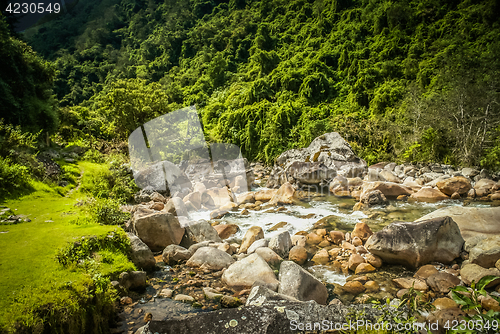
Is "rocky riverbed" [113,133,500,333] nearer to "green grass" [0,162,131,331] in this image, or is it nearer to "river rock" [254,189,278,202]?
"green grass" [0,162,131,331]

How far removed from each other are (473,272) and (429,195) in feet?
24.9

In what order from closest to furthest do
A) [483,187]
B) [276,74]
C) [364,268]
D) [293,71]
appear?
1. [364,268]
2. [483,187]
3. [293,71]
4. [276,74]

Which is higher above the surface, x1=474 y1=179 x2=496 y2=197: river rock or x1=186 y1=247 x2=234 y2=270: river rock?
x1=186 y1=247 x2=234 y2=270: river rock

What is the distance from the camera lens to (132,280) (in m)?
5.10

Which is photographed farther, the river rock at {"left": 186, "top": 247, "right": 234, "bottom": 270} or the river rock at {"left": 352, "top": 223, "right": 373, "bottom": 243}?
the river rock at {"left": 352, "top": 223, "right": 373, "bottom": 243}

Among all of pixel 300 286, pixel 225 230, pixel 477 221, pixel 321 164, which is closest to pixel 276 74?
pixel 321 164

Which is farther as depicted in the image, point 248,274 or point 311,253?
point 311,253

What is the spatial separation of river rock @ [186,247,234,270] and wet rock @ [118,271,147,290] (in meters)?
1.31

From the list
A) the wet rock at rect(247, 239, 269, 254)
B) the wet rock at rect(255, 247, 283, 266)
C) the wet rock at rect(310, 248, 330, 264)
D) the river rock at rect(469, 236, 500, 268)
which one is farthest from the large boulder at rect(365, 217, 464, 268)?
the wet rock at rect(247, 239, 269, 254)

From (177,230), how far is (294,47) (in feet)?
146

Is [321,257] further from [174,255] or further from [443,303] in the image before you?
[174,255]

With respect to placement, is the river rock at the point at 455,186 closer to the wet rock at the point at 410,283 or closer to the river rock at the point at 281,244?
the wet rock at the point at 410,283

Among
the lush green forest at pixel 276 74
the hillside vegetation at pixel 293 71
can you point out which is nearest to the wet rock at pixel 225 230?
the lush green forest at pixel 276 74

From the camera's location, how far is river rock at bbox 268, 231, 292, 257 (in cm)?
678
